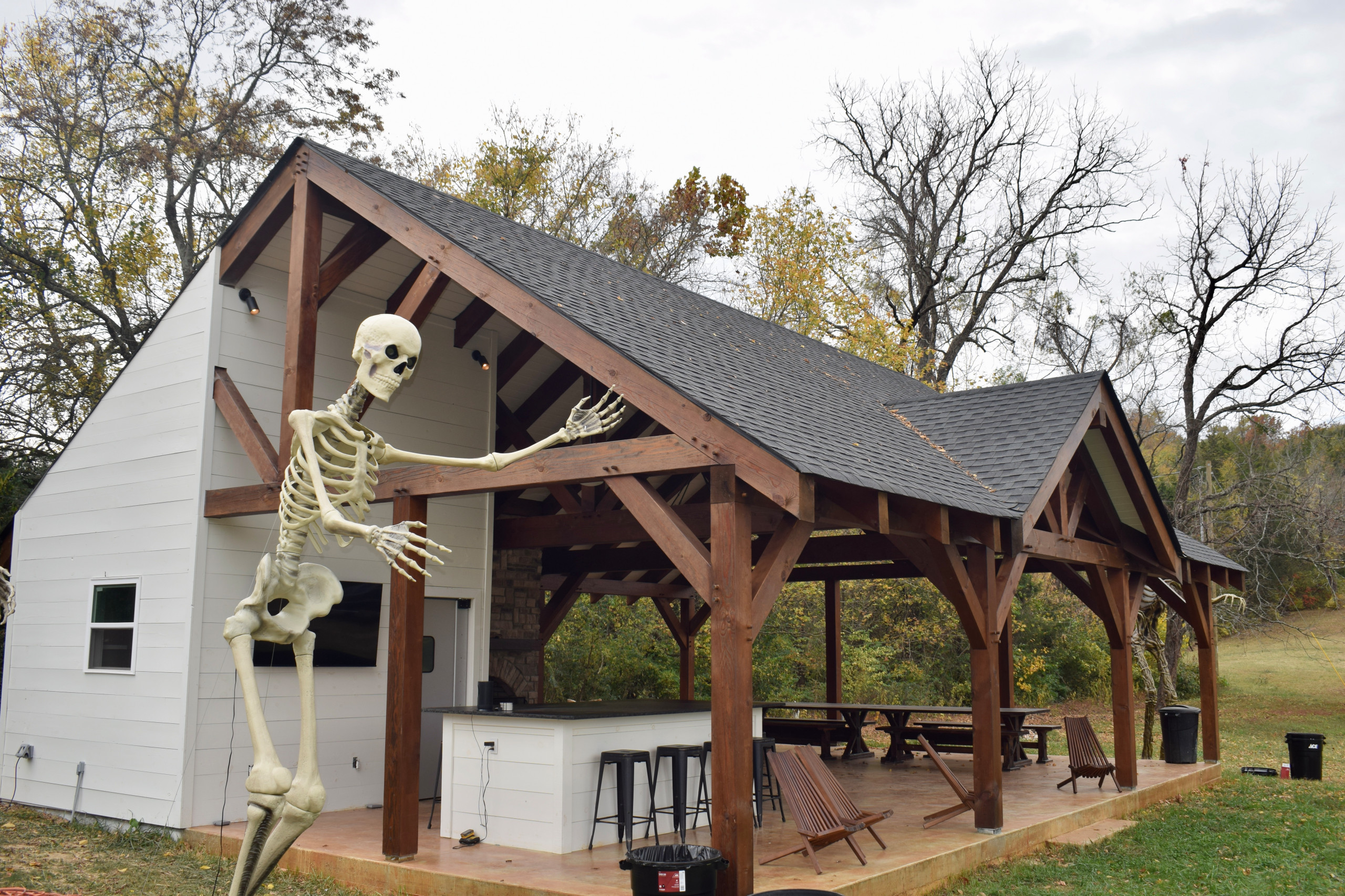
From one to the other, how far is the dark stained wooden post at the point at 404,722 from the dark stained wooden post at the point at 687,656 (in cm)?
862

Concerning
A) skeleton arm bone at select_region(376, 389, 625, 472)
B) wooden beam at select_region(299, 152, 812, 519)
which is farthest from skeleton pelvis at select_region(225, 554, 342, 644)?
wooden beam at select_region(299, 152, 812, 519)

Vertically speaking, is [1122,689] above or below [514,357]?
below

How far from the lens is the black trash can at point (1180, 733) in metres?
13.3

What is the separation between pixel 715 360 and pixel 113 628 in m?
5.94

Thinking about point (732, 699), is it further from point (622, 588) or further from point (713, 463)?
point (622, 588)

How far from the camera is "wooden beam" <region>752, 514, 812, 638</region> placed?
6.16 meters

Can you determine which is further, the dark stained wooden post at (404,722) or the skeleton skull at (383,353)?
the dark stained wooden post at (404,722)

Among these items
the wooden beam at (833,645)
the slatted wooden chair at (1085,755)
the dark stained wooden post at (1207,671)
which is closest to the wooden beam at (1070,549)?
the slatted wooden chair at (1085,755)

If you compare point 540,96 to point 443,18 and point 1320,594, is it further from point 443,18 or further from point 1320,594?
point 1320,594

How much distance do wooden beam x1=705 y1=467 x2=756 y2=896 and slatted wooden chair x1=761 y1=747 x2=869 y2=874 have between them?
3.20 ft

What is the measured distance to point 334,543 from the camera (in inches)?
374

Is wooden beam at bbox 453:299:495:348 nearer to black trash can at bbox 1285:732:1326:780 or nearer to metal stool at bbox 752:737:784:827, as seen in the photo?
metal stool at bbox 752:737:784:827

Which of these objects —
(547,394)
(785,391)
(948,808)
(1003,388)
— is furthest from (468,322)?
(948,808)

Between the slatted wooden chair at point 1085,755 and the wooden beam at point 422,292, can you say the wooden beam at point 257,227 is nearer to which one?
the wooden beam at point 422,292
